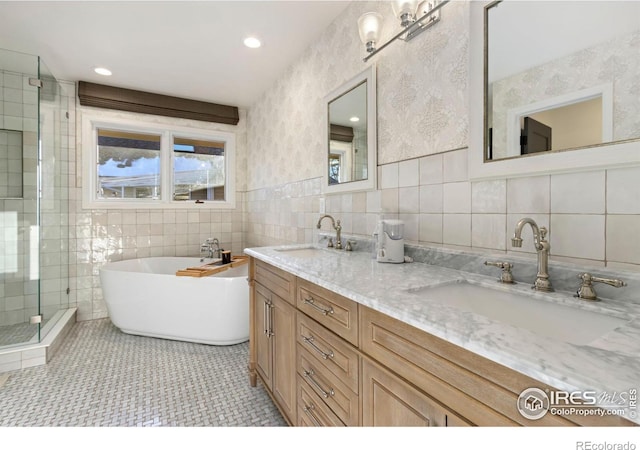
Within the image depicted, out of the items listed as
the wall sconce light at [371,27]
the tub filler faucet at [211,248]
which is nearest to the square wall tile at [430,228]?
the wall sconce light at [371,27]

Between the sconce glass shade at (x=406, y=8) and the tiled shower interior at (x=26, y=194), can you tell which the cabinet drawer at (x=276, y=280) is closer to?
the sconce glass shade at (x=406, y=8)

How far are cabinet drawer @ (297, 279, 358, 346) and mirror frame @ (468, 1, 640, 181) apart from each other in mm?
755

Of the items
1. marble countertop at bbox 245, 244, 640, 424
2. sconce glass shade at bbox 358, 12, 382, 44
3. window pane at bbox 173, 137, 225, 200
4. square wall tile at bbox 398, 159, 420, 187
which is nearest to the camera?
marble countertop at bbox 245, 244, 640, 424

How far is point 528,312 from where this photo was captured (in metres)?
0.91

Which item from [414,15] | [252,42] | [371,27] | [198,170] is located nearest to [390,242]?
[414,15]

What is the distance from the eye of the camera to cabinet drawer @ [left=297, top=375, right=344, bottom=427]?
113cm

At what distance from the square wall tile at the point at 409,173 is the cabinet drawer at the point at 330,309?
0.76 metres

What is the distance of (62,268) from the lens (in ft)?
10.0

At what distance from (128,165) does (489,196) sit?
380cm

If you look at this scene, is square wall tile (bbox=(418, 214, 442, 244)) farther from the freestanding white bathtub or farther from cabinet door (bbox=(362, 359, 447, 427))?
the freestanding white bathtub

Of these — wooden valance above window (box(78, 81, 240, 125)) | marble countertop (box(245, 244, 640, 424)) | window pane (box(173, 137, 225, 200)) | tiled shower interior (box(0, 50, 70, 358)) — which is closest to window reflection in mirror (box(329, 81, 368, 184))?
marble countertop (box(245, 244, 640, 424))
